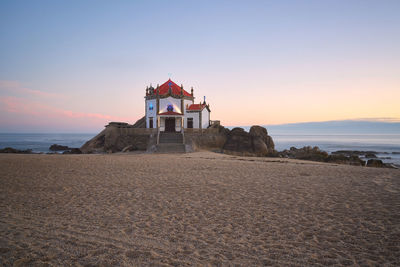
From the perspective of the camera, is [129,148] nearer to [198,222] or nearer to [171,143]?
[171,143]

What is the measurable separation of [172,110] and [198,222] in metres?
29.3

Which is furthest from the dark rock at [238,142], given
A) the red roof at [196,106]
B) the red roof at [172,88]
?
the red roof at [172,88]

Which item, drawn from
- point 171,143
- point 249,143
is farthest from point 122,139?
point 249,143

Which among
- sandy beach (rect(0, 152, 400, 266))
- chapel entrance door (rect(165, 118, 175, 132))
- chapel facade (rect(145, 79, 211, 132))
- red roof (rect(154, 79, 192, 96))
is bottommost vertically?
sandy beach (rect(0, 152, 400, 266))

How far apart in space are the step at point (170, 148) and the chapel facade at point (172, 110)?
4454 millimetres

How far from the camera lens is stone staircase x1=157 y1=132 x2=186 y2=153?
2872 centimetres

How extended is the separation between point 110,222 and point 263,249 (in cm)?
411

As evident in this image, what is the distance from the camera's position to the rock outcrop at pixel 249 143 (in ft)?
109

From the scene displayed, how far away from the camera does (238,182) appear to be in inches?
464

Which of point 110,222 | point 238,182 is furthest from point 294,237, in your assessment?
point 238,182

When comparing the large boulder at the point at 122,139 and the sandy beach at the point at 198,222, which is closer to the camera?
the sandy beach at the point at 198,222

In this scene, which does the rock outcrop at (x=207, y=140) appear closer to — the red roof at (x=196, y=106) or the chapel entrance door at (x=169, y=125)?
the chapel entrance door at (x=169, y=125)

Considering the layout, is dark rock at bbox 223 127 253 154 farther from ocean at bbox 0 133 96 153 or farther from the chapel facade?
ocean at bbox 0 133 96 153

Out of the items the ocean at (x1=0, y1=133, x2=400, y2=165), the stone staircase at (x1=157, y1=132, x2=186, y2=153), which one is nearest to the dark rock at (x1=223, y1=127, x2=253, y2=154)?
the stone staircase at (x1=157, y1=132, x2=186, y2=153)
